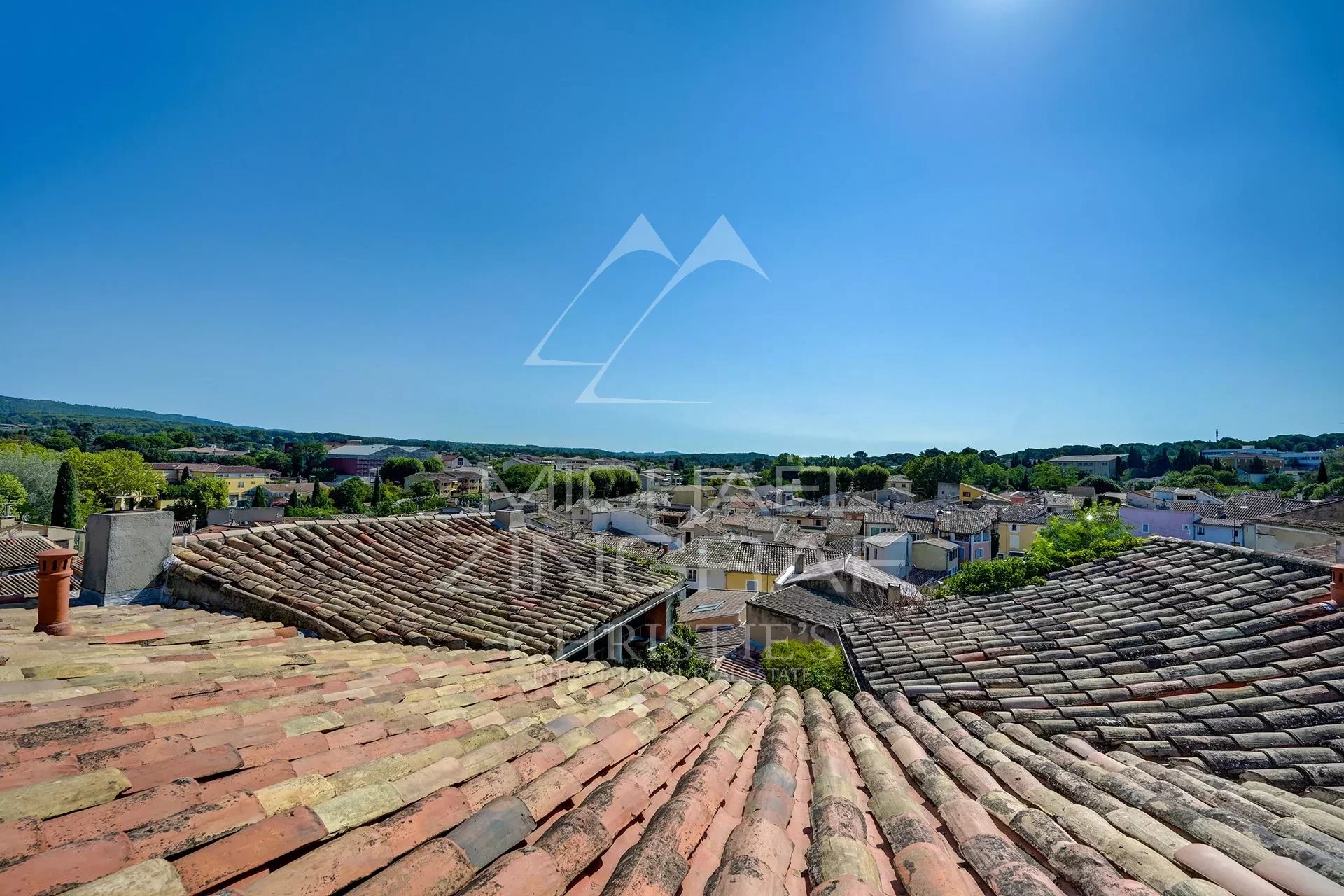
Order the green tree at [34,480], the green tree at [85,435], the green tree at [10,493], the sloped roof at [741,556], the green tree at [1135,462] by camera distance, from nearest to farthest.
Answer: the sloped roof at [741,556], the green tree at [10,493], the green tree at [34,480], the green tree at [85,435], the green tree at [1135,462]

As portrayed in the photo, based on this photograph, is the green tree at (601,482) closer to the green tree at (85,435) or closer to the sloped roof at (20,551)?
the sloped roof at (20,551)

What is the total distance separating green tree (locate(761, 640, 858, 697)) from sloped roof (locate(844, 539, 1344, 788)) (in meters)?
6.83

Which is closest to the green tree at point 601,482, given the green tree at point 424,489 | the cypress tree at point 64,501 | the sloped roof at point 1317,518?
the green tree at point 424,489

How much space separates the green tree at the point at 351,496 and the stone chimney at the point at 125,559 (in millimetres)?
55907

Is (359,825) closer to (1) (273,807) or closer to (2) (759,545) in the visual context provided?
(1) (273,807)

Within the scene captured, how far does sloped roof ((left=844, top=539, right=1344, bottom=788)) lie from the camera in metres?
3.60

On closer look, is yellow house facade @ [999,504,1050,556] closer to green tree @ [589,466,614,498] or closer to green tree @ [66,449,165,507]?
green tree @ [589,466,614,498]

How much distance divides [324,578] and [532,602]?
224 cm

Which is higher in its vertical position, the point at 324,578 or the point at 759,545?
the point at 324,578

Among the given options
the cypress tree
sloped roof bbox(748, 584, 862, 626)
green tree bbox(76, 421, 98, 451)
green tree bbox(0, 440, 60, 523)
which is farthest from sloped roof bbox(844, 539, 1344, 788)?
green tree bbox(76, 421, 98, 451)

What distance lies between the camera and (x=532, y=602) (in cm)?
681

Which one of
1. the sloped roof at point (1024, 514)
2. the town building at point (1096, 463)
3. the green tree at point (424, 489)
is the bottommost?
the green tree at point (424, 489)

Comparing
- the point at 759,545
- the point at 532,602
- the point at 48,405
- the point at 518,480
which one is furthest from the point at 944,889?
the point at 48,405

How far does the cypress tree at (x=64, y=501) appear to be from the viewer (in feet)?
121
